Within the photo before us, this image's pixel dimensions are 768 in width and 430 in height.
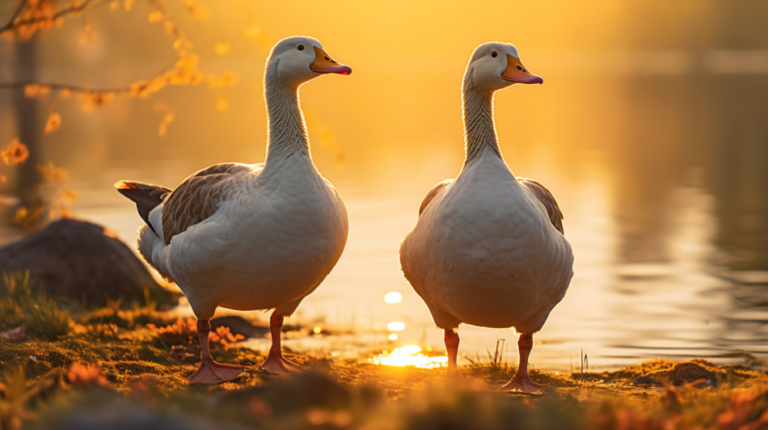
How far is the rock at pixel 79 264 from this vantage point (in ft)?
39.9

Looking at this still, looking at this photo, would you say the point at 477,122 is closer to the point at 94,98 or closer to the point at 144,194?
the point at 144,194

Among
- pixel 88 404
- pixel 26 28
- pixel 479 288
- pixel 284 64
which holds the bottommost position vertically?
pixel 88 404

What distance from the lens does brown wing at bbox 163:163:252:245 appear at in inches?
307

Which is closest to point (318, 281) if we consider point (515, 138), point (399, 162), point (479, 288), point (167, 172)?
point (479, 288)

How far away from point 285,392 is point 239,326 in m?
7.05

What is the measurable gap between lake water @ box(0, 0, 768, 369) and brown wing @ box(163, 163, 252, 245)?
1321mm

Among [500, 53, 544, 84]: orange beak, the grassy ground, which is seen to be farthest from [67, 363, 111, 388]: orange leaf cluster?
[500, 53, 544, 84]: orange beak

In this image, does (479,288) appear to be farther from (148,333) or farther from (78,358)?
(148,333)

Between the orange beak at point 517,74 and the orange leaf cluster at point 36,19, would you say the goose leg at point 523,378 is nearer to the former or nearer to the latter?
the orange beak at point 517,74

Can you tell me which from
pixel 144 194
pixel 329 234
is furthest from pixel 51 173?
pixel 329 234

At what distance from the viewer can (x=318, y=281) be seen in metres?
7.75

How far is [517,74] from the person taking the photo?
295 inches

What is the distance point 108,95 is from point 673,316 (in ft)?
31.1

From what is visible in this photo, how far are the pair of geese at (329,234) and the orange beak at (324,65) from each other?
15 millimetres
